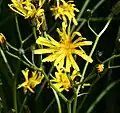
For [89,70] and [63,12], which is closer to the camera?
[63,12]

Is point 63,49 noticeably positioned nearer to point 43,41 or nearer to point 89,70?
point 43,41

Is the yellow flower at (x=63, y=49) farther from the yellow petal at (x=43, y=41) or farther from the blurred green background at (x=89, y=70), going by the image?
the blurred green background at (x=89, y=70)

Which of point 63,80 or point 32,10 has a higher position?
point 32,10

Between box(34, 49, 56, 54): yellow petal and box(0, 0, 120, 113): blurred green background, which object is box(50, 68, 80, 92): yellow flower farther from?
box(0, 0, 120, 113): blurred green background

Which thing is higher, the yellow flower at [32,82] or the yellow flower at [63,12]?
the yellow flower at [63,12]

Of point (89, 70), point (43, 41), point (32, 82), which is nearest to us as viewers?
point (43, 41)

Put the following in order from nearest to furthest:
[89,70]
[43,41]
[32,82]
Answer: [43,41] < [32,82] < [89,70]

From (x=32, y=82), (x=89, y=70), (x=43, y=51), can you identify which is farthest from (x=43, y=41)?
(x=89, y=70)

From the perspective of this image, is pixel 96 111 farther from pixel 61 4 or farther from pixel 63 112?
pixel 61 4

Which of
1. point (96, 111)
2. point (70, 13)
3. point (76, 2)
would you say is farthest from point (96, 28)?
point (70, 13)

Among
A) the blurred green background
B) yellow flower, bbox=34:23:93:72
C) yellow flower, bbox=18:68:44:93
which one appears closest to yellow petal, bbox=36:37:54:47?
yellow flower, bbox=34:23:93:72

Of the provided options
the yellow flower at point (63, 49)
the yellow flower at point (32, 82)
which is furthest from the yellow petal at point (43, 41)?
the yellow flower at point (32, 82)
